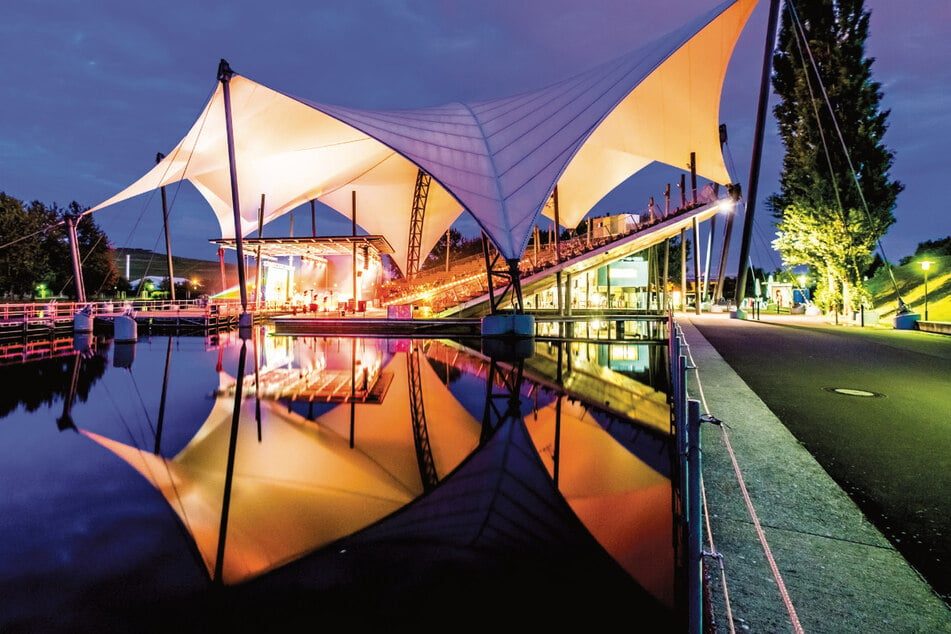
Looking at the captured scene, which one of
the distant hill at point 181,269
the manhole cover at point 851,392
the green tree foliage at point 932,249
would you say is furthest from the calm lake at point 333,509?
the distant hill at point 181,269

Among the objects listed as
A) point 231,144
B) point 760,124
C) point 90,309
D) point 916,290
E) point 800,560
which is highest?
point 760,124

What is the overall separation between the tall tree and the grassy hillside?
3987 mm

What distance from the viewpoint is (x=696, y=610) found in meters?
1.71

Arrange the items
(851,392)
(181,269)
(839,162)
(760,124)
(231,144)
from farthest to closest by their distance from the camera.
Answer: (181,269) < (839,162) < (760,124) < (231,144) < (851,392)

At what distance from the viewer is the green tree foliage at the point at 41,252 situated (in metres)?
34.8

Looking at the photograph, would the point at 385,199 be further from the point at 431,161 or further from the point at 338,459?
the point at 338,459

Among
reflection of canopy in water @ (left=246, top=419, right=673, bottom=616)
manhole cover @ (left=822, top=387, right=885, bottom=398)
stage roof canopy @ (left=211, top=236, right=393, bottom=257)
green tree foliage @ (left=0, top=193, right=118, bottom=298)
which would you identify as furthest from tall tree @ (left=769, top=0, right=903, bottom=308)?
green tree foliage @ (left=0, top=193, right=118, bottom=298)

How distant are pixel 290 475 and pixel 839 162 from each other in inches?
1108

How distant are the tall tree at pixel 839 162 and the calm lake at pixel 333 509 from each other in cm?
1942

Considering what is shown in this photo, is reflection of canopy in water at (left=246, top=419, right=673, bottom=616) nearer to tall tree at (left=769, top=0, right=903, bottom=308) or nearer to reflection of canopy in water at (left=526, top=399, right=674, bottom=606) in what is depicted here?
reflection of canopy in water at (left=526, top=399, right=674, bottom=606)

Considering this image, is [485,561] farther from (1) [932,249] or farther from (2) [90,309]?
(1) [932,249]

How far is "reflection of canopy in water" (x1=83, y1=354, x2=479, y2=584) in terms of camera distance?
3262 mm

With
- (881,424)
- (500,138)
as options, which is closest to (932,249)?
(500,138)

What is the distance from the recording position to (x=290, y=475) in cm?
444
